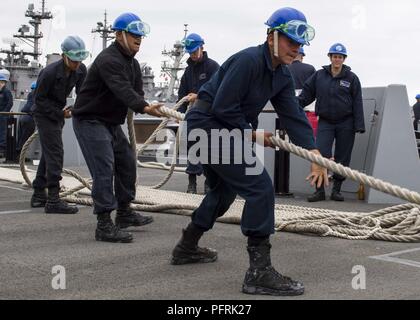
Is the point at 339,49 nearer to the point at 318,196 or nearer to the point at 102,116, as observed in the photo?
the point at 318,196

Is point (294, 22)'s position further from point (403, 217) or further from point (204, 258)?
→ point (403, 217)

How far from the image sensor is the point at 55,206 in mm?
6793

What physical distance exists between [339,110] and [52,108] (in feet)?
11.5

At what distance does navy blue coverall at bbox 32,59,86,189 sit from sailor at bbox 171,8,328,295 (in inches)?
116

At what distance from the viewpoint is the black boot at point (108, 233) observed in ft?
17.2

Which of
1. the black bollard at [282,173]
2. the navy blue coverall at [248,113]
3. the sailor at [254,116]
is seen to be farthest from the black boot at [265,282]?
the black bollard at [282,173]

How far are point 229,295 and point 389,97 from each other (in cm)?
499

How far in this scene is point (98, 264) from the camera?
4.46 metres

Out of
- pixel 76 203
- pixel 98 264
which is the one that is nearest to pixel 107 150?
pixel 98 264

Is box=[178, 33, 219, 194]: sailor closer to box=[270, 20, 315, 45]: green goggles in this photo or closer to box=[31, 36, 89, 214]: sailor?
box=[31, 36, 89, 214]: sailor

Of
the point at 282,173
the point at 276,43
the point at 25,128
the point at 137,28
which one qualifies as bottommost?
the point at 282,173

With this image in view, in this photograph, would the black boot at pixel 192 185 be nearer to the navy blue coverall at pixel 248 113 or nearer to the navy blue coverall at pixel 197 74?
the navy blue coverall at pixel 197 74

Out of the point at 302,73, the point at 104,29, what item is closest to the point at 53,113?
the point at 302,73

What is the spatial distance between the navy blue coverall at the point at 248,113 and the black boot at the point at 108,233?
1.21 m
